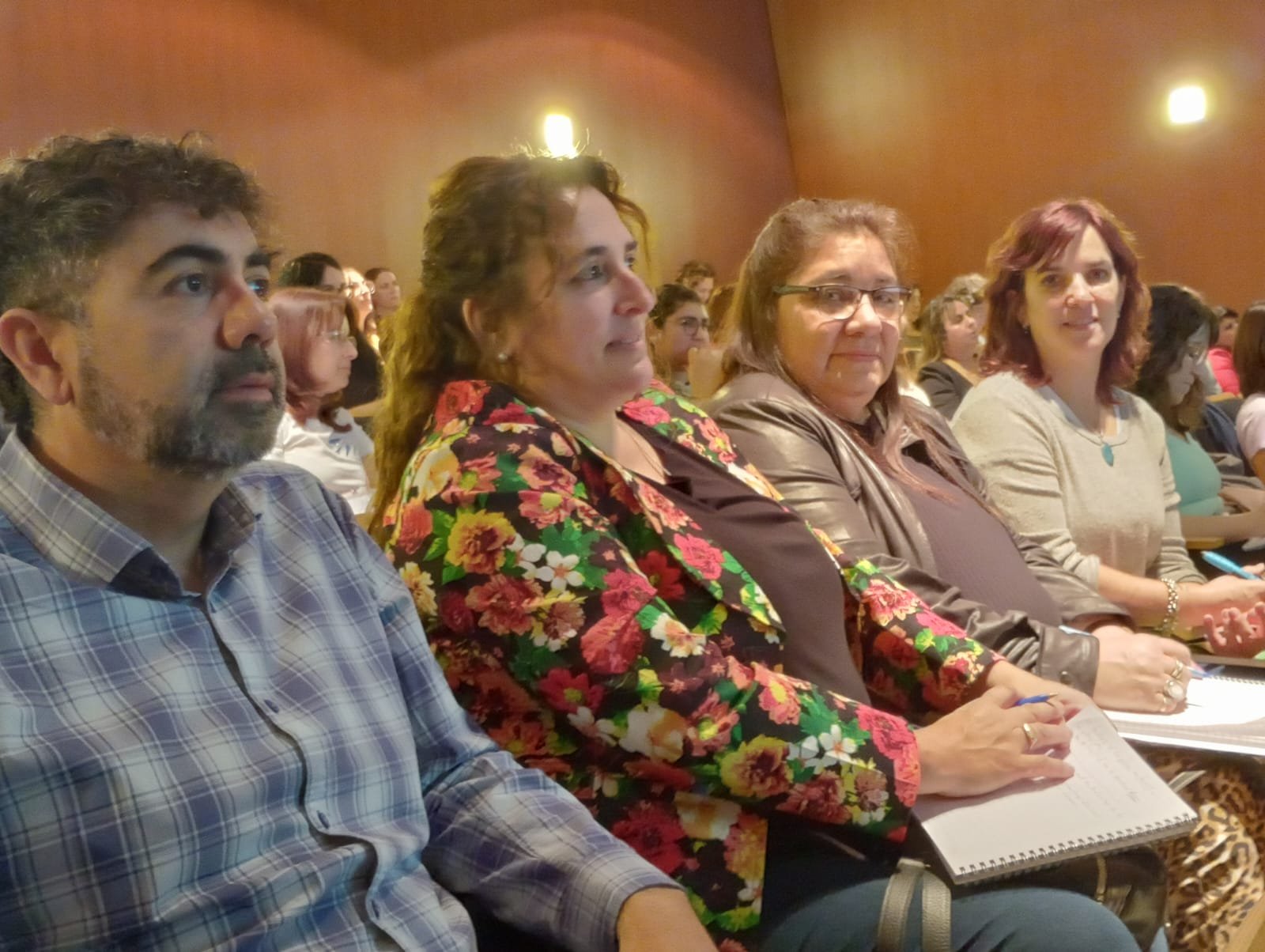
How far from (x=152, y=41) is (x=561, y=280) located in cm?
307

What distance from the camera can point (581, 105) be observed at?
519 centimetres

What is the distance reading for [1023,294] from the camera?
2.15 meters

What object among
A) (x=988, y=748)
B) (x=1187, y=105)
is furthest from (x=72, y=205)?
(x=1187, y=105)

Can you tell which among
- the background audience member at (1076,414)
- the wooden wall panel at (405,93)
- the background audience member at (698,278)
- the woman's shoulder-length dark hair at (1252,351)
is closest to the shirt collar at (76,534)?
the background audience member at (1076,414)

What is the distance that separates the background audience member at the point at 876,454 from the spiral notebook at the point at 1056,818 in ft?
0.96

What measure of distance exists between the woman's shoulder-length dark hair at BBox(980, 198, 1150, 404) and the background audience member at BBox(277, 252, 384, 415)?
1.97m

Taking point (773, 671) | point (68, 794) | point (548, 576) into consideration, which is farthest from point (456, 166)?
point (68, 794)

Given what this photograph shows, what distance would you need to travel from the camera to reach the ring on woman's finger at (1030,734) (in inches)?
46.4

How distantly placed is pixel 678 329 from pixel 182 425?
331 centimetres

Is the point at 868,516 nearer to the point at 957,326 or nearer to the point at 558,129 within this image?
the point at 957,326

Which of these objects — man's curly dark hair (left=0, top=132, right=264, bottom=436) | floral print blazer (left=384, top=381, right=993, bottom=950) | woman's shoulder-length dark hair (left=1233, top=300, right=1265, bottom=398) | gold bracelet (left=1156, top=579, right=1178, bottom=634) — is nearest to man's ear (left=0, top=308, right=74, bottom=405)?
man's curly dark hair (left=0, top=132, right=264, bottom=436)

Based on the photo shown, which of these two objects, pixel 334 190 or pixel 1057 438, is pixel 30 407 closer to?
pixel 1057 438

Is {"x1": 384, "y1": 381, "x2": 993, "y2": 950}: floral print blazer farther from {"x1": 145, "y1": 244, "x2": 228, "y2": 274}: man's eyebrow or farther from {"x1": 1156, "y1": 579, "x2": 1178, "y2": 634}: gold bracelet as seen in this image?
{"x1": 1156, "y1": 579, "x2": 1178, "y2": 634}: gold bracelet

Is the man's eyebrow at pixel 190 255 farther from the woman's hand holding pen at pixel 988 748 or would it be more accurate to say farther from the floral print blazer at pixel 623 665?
the woman's hand holding pen at pixel 988 748
